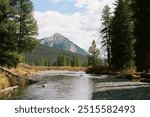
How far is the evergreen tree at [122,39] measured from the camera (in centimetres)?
6519

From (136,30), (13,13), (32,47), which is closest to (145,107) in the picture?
(136,30)

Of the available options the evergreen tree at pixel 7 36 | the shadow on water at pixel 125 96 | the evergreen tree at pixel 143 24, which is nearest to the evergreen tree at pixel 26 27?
the evergreen tree at pixel 7 36

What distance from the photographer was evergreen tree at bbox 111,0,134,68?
6519cm

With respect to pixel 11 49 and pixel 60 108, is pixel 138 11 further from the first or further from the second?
pixel 60 108

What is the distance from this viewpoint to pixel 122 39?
6562cm

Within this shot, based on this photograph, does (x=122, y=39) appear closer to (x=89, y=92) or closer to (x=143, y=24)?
(x=143, y=24)

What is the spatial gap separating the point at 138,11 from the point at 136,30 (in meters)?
5.18

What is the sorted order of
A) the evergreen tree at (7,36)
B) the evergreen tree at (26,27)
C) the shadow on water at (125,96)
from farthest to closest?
the evergreen tree at (26,27)
the evergreen tree at (7,36)
the shadow on water at (125,96)

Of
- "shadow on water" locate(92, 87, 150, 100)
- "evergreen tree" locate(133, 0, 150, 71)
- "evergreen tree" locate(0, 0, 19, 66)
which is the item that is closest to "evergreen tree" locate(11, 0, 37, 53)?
"evergreen tree" locate(0, 0, 19, 66)

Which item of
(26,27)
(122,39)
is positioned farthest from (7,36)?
(122,39)

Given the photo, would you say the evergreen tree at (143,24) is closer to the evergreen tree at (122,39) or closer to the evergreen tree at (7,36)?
the evergreen tree at (7,36)

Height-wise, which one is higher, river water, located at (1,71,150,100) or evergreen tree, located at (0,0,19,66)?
evergreen tree, located at (0,0,19,66)

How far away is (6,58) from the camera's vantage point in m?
47.4

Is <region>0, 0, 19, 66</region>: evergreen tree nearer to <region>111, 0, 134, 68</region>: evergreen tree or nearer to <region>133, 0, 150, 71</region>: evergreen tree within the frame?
<region>133, 0, 150, 71</region>: evergreen tree
